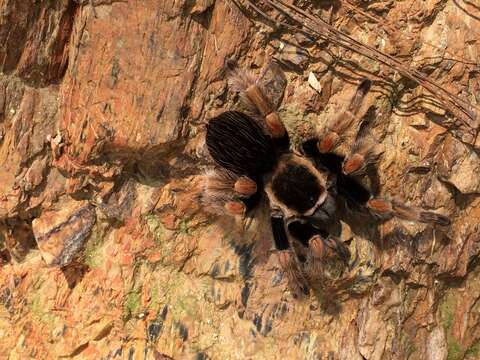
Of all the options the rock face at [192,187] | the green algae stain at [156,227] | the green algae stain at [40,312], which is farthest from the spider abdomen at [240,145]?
the green algae stain at [40,312]

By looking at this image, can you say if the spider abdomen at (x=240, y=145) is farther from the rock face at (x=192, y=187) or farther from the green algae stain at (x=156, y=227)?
the green algae stain at (x=156, y=227)

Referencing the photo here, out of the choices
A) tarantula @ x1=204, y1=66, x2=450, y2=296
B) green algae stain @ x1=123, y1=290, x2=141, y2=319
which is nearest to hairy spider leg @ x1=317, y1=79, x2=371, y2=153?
tarantula @ x1=204, y1=66, x2=450, y2=296

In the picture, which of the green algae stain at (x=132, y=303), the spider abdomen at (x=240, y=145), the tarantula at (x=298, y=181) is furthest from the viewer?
the green algae stain at (x=132, y=303)

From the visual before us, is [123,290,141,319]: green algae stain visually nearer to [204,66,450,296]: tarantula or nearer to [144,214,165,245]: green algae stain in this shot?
[144,214,165,245]: green algae stain

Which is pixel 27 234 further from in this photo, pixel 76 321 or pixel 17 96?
pixel 17 96

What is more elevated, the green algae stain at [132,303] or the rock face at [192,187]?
the rock face at [192,187]

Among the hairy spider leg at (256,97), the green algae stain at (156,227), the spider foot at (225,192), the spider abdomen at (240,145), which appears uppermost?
the hairy spider leg at (256,97)

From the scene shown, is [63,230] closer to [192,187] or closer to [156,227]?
[156,227]
